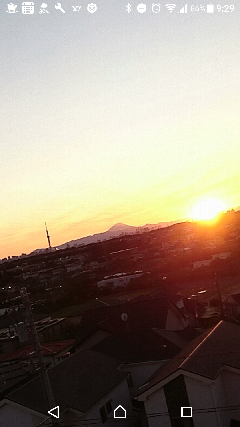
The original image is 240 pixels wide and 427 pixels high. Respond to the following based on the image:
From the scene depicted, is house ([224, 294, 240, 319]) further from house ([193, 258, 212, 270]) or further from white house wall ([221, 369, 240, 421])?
house ([193, 258, 212, 270])

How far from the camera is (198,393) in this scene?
37.4ft

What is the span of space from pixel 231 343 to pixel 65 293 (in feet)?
115

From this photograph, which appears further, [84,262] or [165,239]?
[165,239]

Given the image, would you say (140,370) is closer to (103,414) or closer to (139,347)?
(139,347)

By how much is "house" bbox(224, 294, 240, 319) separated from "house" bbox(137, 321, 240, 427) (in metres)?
18.8

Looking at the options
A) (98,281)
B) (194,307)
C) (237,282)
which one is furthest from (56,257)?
(194,307)

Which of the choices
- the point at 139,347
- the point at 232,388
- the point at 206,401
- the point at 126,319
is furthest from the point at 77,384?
the point at 126,319

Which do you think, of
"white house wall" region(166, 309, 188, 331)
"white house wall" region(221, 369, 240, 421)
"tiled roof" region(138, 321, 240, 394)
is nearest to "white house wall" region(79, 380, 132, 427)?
"tiled roof" region(138, 321, 240, 394)

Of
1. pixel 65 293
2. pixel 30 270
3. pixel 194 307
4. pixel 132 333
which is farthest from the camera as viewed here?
pixel 30 270

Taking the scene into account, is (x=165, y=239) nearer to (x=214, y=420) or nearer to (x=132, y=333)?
(x=132, y=333)

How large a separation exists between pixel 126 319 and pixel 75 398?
9.99m

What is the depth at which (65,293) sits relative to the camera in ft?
156

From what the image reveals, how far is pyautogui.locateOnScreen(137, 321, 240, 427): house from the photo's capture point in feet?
37.0

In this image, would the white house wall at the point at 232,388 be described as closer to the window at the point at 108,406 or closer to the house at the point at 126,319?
the window at the point at 108,406
